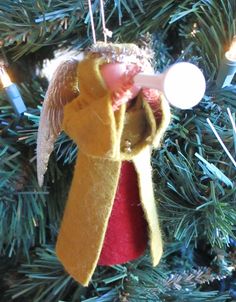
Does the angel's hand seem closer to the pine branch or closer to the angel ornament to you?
the angel ornament

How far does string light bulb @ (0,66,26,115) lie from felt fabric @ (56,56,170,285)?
13 cm

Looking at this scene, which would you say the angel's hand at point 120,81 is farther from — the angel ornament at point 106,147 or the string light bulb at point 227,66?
the string light bulb at point 227,66

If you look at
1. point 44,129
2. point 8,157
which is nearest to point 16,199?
point 8,157

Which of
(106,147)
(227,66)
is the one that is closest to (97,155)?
(106,147)

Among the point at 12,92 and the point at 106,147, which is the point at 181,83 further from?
the point at 12,92

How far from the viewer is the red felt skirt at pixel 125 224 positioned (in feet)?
0.92

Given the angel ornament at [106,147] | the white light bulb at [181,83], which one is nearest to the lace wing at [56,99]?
the angel ornament at [106,147]

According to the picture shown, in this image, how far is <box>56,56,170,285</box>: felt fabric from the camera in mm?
241

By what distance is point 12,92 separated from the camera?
38 cm

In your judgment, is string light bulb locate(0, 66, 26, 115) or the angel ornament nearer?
the angel ornament

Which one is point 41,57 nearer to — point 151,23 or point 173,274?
point 151,23

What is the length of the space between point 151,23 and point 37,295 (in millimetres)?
336

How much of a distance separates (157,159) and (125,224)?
10cm

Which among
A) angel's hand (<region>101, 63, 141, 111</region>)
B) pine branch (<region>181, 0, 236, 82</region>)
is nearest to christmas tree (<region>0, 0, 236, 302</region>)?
pine branch (<region>181, 0, 236, 82</region>)
